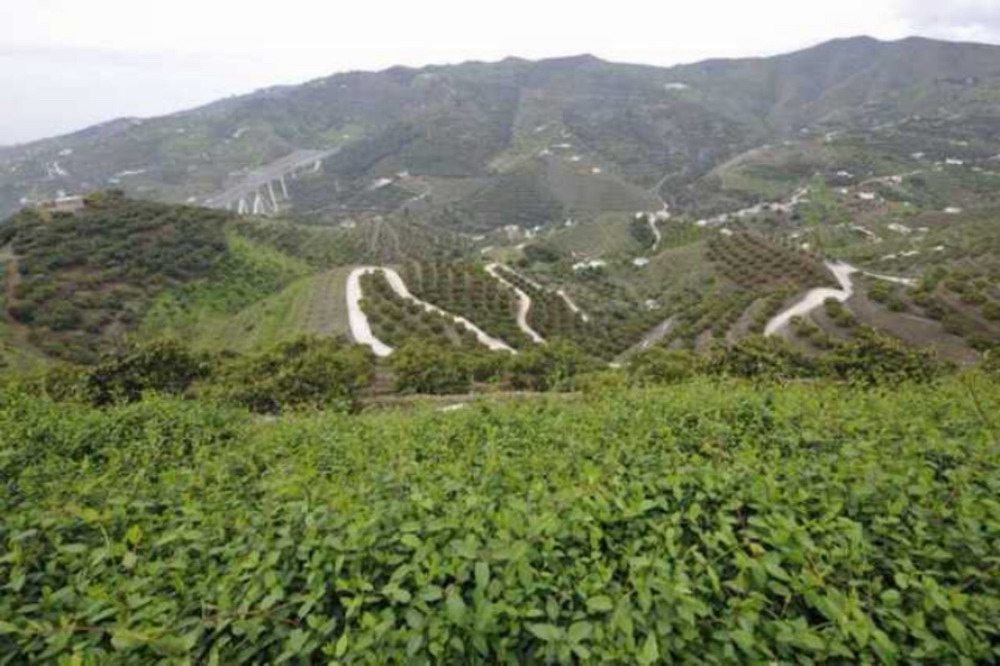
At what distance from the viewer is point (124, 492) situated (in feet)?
12.7

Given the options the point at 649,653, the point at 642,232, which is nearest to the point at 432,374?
the point at 649,653

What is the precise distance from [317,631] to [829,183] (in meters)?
174

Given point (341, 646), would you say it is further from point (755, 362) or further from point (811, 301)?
point (811, 301)

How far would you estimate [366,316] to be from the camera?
43188 millimetres

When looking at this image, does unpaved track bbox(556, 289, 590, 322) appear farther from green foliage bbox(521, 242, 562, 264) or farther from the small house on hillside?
the small house on hillside

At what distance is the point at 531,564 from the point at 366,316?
1648 inches

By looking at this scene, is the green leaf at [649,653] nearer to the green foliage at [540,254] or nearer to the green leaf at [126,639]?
the green leaf at [126,639]

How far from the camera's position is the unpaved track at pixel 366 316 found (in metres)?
37.8

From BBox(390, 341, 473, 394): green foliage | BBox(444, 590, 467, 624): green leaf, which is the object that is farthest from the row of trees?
BBox(444, 590, 467, 624): green leaf

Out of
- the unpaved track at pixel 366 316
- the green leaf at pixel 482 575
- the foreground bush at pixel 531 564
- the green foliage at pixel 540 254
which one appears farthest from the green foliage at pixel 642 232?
the green leaf at pixel 482 575

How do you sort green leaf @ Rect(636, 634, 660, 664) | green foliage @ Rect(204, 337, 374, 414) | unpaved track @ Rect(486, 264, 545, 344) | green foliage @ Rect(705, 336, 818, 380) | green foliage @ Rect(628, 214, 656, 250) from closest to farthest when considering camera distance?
green leaf @ Rect(636, 634, 660, 664) < green foliage @ Rect(204, 337, 374, 414) < green foliage @ Rect(705, 336, 818, 380) < unpaved track @ Rect(486, 264, 545, 344) < green foliage @ Rect(628, 214, 656, 250)

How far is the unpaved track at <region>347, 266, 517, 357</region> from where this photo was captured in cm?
3778

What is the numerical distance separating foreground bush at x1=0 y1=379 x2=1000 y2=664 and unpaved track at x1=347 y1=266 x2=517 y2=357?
92.7ft

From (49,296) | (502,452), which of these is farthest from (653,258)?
(502,452)
